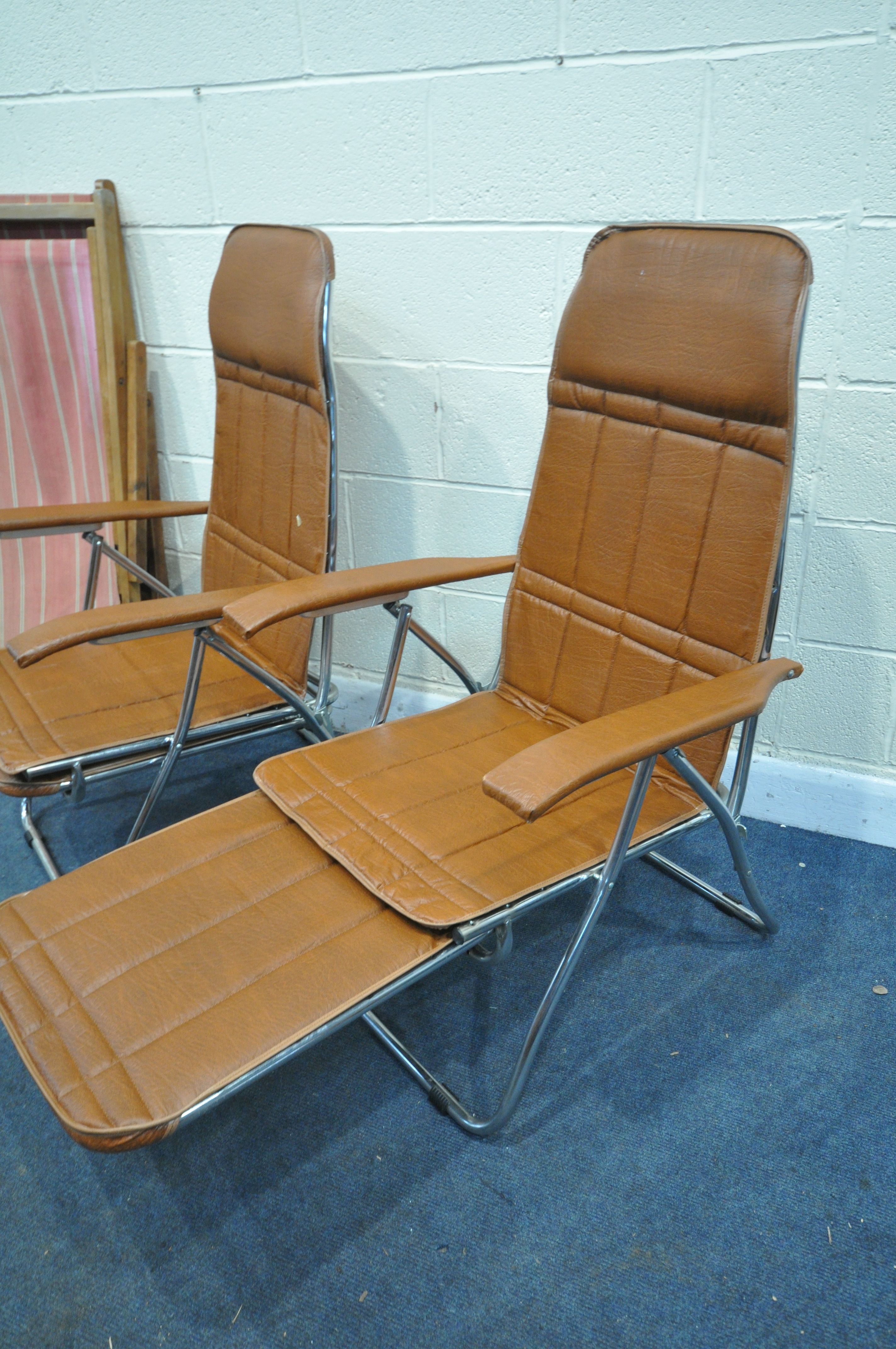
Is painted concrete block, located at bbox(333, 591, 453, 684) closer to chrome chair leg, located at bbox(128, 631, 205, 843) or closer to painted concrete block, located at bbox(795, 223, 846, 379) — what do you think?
chrome chair leg, located at bbox(128, 631, 205, 843)

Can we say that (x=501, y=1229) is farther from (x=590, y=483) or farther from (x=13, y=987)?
(x=590, y=483)

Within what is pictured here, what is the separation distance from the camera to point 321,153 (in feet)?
6.18

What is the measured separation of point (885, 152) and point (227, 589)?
137 cm

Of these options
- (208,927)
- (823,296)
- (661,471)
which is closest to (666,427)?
(661,471)

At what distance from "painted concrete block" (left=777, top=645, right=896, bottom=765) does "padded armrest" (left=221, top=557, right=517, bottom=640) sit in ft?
2.20

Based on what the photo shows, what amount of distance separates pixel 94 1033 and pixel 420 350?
A: 1456mm

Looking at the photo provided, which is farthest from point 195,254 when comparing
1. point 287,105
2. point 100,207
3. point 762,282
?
point 762,282

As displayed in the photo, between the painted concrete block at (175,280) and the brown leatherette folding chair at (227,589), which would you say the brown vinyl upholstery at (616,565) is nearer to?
the brown leatherette folding chair at (227,589)

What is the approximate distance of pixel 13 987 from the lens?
112 cm

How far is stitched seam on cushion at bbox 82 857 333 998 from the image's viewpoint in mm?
1119

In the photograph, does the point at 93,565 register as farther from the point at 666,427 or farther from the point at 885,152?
the point at 885,152

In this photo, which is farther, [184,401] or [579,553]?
[184,401]

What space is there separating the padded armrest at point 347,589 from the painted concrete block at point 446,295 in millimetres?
498

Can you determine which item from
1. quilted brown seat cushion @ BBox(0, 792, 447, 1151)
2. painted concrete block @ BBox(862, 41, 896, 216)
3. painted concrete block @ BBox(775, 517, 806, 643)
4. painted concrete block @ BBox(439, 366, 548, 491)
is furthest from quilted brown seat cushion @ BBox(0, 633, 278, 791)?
painted concrete block @ BBox(862, 41, 896, 216)
